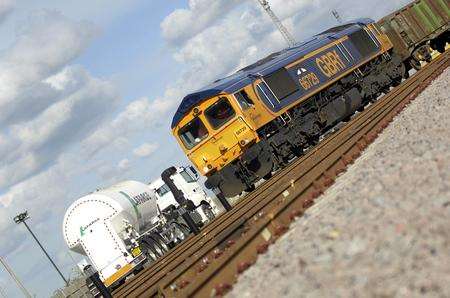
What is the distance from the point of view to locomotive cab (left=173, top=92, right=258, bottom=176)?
18.2 m

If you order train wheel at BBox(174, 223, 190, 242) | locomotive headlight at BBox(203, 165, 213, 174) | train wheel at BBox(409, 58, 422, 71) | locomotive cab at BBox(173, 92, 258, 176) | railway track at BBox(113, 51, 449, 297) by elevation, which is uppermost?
locomotive cab at BBox(173, 92, 258, 176)

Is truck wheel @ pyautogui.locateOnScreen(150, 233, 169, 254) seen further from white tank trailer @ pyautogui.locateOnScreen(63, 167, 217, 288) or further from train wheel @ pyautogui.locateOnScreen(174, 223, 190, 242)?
train wheel @ pyautogui.locateOnScreen(174, 223, 190, 242)

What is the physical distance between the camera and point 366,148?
1246 cm

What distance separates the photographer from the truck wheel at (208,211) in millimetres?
26562

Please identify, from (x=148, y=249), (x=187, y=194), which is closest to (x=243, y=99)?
(x=148, y=249)

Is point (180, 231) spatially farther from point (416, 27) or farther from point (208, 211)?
point (416, 27)

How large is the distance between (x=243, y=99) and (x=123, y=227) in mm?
6846

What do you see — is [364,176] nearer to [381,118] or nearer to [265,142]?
[381,118]

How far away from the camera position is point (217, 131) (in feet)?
61.6

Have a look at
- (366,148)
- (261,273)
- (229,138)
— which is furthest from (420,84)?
(261,273)

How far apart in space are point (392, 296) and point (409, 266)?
452 mm

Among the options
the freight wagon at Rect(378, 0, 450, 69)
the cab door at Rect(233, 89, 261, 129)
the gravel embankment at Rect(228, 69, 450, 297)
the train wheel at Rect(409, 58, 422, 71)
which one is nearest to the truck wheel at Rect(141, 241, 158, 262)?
the cab door at Rect(233, 89, 261, 129)

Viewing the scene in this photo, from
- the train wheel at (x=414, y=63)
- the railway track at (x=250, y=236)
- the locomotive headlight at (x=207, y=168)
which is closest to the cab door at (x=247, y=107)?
the locomotive headlight at (x=207, y=168)

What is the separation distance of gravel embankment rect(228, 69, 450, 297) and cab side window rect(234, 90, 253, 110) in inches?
390
